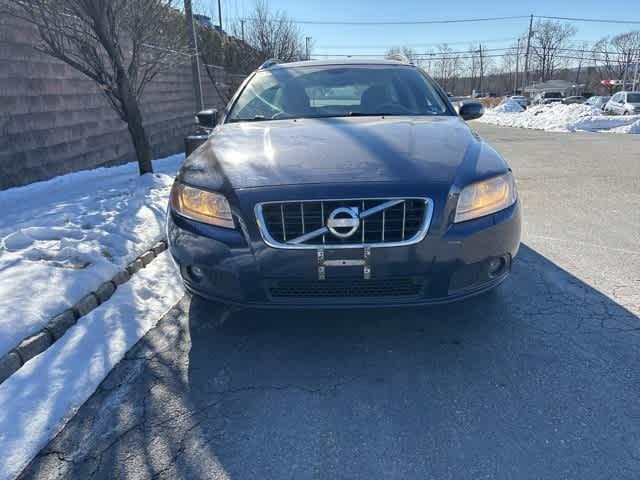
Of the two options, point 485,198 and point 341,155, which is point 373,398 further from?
point 341,155

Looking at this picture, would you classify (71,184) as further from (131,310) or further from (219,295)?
(219,295)

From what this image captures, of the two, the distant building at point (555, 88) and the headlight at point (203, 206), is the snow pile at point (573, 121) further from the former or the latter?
the distant building at point (555, 88)

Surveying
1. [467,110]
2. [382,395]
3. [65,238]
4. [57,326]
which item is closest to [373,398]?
[382,395]

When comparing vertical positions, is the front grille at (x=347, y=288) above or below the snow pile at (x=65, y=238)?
above

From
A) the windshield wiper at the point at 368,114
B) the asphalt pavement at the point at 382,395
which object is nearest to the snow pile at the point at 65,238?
the asphalt pavement at the point at 382,395

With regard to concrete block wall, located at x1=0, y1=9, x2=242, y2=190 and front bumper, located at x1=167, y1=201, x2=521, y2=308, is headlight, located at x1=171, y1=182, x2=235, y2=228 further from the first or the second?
concrete block wall, located at x1=0, y1=9, x2=242, y2=190

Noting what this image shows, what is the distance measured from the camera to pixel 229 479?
180cm

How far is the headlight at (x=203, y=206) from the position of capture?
2475 mm

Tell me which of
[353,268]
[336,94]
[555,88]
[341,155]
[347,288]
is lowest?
[347,288]

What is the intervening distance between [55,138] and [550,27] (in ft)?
316

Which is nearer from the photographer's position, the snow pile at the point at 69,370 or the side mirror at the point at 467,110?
the snow pile at the point at 69,370

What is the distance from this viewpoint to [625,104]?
977 inches

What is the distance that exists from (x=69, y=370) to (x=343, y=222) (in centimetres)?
167

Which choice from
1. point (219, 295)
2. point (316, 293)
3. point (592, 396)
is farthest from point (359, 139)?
point (592, 396)
